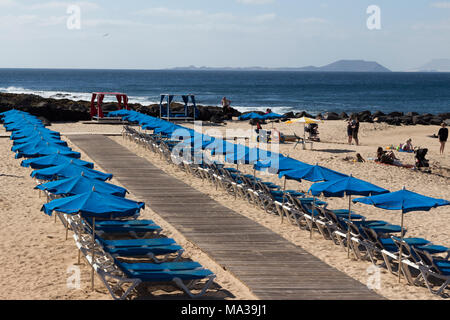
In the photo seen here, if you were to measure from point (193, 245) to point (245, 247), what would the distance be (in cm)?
96

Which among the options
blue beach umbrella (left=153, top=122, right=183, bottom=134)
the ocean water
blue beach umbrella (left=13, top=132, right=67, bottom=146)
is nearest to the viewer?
blue beach umbrella (left=13, top=132, right=67, bottom=146)

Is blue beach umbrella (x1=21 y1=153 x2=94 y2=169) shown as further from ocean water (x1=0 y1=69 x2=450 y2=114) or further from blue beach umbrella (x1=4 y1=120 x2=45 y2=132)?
ocean water (x1=0 y1=69 x2=450 y2=114)

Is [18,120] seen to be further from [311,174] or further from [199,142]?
[311,174]

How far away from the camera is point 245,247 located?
1098cm

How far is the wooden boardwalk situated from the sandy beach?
0.23 m

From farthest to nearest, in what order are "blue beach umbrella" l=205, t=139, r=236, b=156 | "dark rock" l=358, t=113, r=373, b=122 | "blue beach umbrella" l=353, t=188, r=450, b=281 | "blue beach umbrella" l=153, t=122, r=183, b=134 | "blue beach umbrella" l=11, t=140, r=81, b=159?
"dark rock" l=358, t=113, r=373, b=122 < "blue beach umbrella" l=153, t=122, r=183, b=134 < "blue beach umbrella" l=205, t=139, r=236, b=156 < "blue beach umbrella" l=11, t=140, r=81, b=159 < "blue beach umbrella" l=353, t=188, r=450, b=281

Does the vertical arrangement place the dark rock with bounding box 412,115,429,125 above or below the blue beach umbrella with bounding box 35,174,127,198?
below

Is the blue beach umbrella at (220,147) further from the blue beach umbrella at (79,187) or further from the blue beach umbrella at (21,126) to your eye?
the blue beach umbrella at (21,126)

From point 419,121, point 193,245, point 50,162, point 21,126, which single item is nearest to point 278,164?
point 193,245

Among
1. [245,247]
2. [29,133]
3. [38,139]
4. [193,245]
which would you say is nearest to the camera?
[245,247]

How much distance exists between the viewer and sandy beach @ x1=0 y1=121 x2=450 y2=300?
8938 mm

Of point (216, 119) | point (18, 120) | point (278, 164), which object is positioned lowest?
point (216, 119)

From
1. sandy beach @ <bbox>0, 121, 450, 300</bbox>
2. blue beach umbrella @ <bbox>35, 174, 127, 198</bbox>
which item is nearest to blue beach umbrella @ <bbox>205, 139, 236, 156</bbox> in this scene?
sandy beach @ <bbox>0, 121, 450, 300</bbox>

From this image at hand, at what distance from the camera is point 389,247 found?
10.4m
